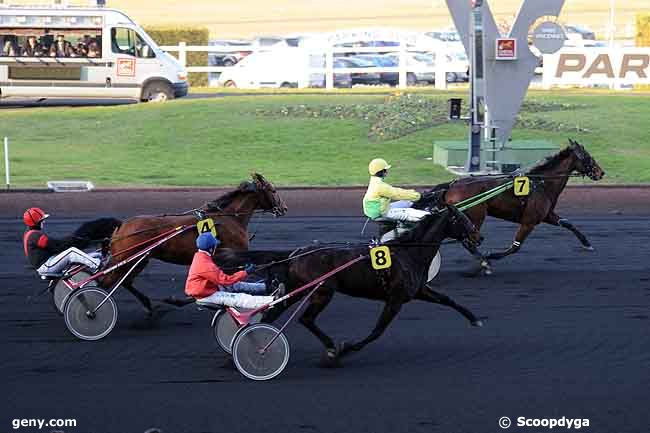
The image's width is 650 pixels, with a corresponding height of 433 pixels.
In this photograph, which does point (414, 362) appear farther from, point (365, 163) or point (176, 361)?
point (365, 163)

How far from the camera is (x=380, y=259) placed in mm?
8914

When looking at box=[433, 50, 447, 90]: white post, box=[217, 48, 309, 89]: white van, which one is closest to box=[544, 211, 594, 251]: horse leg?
box=[433, 50, 447, 90]: white post

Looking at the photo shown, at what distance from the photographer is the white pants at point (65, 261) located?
10227mm

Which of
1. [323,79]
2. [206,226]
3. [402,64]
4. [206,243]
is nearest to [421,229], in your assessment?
[206,243]

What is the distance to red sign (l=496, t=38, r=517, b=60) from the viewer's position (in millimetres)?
20594

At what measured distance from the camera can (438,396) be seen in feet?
27.1

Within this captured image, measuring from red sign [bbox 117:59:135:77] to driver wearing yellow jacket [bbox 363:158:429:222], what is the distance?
17.9m

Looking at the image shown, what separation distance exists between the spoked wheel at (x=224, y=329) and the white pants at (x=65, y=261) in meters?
1.63

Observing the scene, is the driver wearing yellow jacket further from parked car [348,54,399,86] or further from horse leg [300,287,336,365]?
parked car [348,54,399,86]

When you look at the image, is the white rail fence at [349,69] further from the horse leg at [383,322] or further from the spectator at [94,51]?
the horse leg at [383,322]

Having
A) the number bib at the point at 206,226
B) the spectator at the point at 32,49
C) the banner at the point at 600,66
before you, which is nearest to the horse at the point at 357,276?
the number bib at the point at 206,226

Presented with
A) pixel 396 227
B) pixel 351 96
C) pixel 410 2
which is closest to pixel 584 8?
pixel 410 2

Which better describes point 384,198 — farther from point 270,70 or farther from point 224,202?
point 270,70

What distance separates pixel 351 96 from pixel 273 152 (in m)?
6.53
